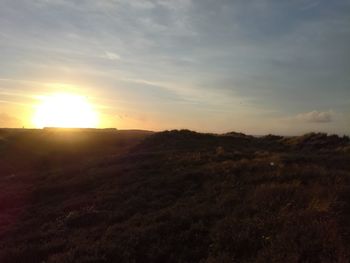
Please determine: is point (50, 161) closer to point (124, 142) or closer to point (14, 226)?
point (124, 142)

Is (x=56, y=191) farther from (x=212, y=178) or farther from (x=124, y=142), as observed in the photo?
(x=124, y=142)

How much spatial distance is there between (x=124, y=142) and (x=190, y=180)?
1551 inches

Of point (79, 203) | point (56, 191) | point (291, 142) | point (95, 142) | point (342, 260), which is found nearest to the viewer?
point (342, 260)

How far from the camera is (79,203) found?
71.0 ft

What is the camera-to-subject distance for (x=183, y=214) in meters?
15.5

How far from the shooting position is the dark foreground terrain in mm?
11906

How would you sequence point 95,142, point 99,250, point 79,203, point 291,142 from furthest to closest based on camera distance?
point 95,142, point 291,142, point 79,203, point 99,250

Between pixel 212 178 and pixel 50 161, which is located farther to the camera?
pixel 50 161

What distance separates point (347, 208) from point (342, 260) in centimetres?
416

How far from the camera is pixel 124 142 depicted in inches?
2421

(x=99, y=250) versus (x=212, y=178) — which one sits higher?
(x=212, y=178)

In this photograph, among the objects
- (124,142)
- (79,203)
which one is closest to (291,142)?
(124,142)

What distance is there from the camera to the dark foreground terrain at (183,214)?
11.9m

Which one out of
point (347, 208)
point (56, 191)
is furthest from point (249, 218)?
point (56, 191)
